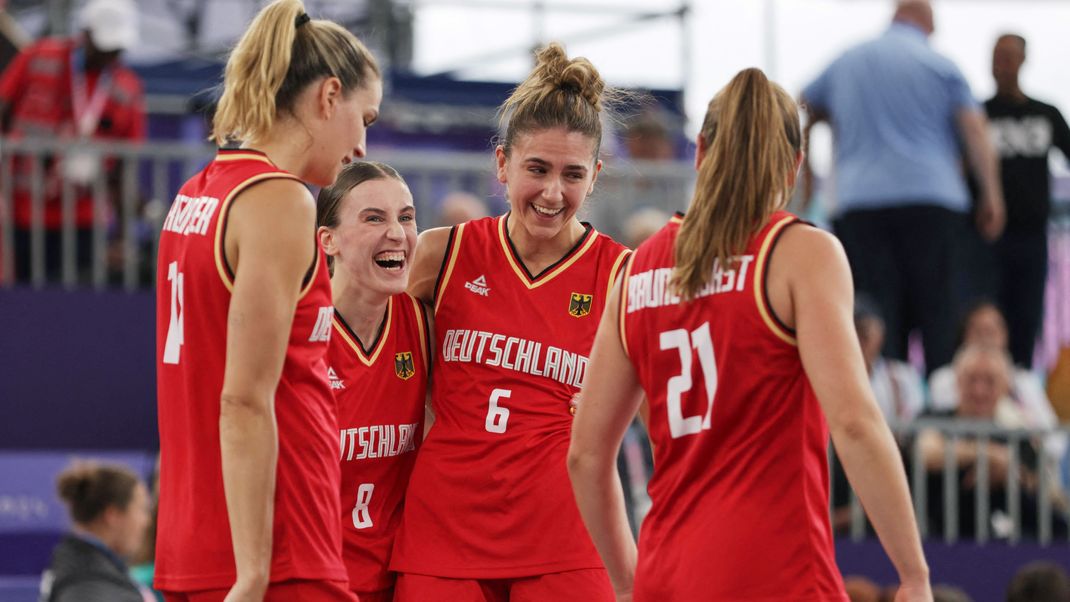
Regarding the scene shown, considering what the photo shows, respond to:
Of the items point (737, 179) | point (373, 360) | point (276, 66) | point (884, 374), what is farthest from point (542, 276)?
point (884, 374)

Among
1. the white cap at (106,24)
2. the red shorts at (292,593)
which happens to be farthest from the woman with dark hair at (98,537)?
the red shorts at (292,593)

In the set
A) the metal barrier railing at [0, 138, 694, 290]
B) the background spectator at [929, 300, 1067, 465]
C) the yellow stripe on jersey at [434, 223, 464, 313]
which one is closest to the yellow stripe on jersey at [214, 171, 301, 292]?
the yellow stripe on jersey at [434, 223, 464, 313]

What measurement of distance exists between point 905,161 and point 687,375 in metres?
5.18

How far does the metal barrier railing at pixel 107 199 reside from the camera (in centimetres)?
A: 836

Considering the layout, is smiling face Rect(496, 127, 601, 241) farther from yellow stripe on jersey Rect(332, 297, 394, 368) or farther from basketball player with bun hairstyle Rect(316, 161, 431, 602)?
yellow stripe on jersey Rect(332, 297, 394, 368)

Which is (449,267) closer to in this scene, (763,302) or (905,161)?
(763,302)

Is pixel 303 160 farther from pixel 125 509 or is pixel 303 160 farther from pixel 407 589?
pixel 125 509

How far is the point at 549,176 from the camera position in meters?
4.00

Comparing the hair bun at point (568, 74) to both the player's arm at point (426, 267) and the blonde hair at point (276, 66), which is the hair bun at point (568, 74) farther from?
the blonde hair at point (276, 66)

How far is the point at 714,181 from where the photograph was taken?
3193 mm

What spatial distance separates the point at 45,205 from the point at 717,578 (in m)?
6.18

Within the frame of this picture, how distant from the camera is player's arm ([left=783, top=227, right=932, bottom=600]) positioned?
301 cm

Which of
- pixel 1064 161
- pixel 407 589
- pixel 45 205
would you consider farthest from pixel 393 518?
pixel 1064 161

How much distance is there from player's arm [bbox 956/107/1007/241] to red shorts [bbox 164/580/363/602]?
5.77 m
